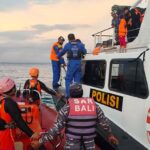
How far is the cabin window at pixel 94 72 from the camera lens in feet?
23.7

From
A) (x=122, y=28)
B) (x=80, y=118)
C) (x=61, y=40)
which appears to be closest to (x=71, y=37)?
(x=122, y=28)

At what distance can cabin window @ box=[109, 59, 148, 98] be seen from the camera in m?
5.32

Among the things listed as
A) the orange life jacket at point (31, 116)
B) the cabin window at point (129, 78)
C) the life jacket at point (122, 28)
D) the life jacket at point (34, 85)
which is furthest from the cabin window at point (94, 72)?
the orange life jacket at point (31, 116)

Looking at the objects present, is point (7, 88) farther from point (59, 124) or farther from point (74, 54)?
point (74, 54)

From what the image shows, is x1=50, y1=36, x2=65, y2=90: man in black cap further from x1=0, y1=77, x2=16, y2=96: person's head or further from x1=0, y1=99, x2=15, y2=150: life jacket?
x1=0, y1=99, x2=15, y2=150: life jacket

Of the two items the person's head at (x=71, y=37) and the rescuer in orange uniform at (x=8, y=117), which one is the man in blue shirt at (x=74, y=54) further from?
the rescuer in orange uniform at (x=8, y=117)

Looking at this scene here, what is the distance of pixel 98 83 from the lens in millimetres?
7379

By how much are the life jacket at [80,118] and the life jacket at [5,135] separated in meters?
0.83

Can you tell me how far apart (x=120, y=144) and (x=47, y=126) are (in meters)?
1.86

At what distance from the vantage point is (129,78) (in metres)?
5.80

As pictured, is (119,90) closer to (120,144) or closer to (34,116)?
(120,144)

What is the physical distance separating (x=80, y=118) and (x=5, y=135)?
1.09m

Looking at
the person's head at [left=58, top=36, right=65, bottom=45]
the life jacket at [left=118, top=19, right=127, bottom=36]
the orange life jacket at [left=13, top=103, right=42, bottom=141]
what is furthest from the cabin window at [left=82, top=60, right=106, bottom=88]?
the person's head at [left=58, top=36, right=65, bottom=45]

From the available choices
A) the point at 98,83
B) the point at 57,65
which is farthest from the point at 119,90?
the point at 57,65
